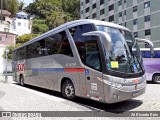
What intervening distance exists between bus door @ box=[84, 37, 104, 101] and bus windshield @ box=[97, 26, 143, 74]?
17.0 inches

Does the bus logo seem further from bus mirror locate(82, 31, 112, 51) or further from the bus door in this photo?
bus mirror locate(82, 31, 112, 51)

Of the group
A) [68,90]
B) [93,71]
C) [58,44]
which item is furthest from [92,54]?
[58,44]

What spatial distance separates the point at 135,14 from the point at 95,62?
31937 millimetres

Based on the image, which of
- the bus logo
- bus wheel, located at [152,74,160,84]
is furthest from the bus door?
bus wheel, located at [152,74,160,84]

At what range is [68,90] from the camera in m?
9.12

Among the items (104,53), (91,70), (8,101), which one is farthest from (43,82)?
(104,53)

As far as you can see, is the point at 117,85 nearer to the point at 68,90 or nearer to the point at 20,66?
the point at 68,90

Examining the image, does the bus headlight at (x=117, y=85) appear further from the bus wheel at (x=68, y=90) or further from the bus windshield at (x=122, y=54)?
the bus wheel at (x=68, y=90)

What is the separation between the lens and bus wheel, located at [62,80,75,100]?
890 cm

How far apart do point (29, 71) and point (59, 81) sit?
4.50 meters

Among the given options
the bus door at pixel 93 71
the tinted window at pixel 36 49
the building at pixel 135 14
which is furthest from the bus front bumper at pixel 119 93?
the building at pixel 135 14

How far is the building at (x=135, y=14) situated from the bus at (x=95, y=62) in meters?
24.9

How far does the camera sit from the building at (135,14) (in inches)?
1287

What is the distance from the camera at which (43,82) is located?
11.4 metres
